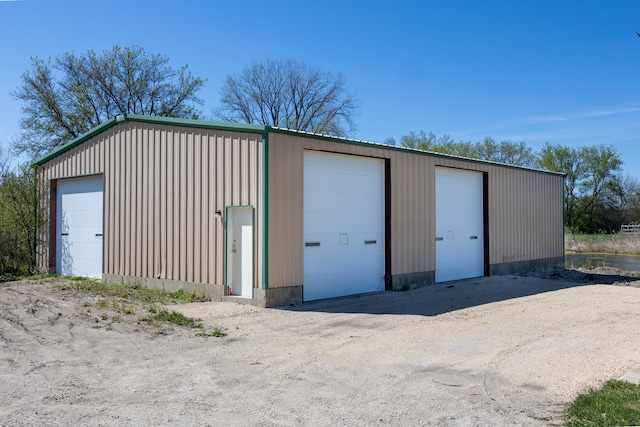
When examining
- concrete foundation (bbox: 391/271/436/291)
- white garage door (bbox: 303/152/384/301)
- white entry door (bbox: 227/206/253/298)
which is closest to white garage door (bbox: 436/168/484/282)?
concrete foundation (bbox: 391/271/436/291)

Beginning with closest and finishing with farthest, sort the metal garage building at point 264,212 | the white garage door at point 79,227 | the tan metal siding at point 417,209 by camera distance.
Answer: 1. the tan metal siding at point 417,209
2. the metal garage building at point 264,212
3. the white garage door at point 79,227

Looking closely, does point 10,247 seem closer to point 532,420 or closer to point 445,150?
point 532,420

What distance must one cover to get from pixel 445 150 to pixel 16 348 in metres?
39.1

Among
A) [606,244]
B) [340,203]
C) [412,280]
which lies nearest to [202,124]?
[340,203]

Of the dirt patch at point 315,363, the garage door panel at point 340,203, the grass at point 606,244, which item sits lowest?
the dirt patch at point 315,363

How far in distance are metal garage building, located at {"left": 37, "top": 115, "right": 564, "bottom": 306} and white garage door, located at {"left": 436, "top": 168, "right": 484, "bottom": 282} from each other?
49mm

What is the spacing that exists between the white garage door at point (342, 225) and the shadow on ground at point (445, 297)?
0.50 m

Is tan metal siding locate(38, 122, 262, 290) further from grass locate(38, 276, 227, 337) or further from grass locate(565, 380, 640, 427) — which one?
grass locate(565, 380, 640, 427)

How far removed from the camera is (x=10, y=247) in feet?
56.3

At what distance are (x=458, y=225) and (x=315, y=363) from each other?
10452 mm

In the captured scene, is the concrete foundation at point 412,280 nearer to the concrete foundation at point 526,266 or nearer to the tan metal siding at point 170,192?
the concrete foundation at point 526,266

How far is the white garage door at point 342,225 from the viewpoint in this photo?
12195 millimetres

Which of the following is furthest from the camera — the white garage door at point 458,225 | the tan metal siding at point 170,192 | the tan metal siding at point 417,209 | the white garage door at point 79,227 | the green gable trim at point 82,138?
the white garage door at point 458,225

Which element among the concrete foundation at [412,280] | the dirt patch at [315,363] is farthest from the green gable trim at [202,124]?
the concrete foundation at [412,280]
